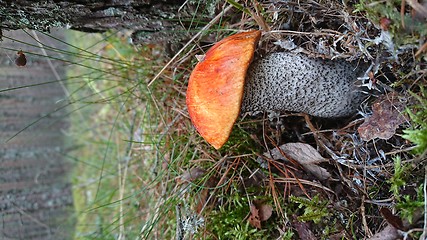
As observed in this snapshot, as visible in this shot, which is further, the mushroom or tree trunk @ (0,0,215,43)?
tree trunk @ (0,0,215,43)

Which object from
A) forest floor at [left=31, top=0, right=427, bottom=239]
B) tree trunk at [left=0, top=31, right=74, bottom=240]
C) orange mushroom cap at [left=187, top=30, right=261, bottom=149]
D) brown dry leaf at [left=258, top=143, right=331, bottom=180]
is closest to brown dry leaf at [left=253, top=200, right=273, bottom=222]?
forest floor at [left=31, top=0, right=427, bottom=239]

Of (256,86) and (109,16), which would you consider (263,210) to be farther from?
(109,16)

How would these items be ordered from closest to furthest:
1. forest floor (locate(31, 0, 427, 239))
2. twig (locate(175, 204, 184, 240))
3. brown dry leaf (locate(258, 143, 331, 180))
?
forest floor (locate(31, 0, 427, 239)) < brown dry leaf (locate(258, 143, 331, 180)) < twig (locate(175, 204, 184, 240))

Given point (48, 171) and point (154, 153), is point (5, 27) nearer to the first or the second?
point (154, 153)

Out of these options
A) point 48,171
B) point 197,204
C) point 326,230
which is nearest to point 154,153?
point 197,204

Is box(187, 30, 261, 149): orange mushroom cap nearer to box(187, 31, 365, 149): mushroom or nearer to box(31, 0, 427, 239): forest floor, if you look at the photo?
box(187, 31, 365, 149): mushroom

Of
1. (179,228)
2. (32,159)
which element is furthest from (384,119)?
(32,159)

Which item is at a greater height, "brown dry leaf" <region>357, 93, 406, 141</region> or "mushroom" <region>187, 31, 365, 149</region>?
"mushroom" <region>187, 31, 365, 149</region>
